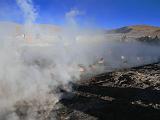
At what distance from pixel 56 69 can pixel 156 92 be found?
569 cm

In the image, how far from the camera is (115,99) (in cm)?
1139

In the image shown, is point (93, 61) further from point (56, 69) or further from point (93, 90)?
point (93, 90)

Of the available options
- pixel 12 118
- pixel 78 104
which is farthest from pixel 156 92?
pixel 12 118

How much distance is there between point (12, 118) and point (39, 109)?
105cm

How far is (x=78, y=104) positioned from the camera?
11.3 meters

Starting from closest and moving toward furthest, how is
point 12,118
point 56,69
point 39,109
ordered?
1. point 12,118
2. point 39,109
3. point 56,69

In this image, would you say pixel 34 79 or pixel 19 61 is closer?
pixel 34 79

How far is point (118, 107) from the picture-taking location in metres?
10.5

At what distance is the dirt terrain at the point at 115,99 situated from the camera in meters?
9.95

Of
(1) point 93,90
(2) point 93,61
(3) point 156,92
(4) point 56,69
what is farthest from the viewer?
(2) point 93,61

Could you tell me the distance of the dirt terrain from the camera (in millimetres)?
9953

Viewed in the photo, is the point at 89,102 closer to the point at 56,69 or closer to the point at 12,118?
the point at 12,118

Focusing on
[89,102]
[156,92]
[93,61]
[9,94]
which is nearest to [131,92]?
[156,92]

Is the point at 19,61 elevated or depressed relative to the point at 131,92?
elevated
